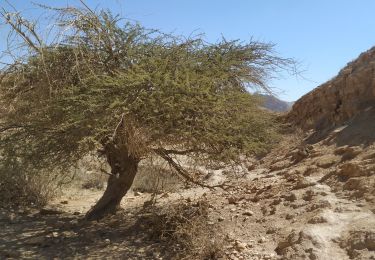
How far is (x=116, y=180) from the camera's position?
8281 mm

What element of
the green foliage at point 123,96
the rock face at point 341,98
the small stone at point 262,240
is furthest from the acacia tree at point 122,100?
the rock face at point 341,98

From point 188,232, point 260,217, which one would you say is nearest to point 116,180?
point 188,232

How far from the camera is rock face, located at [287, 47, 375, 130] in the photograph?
33.9 ft

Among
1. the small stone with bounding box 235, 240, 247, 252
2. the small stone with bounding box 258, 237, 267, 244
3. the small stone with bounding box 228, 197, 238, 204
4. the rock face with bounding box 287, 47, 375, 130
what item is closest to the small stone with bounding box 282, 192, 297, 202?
the small stone with bounding box 228, 197, 238, 204

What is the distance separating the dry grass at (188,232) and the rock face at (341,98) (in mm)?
4598

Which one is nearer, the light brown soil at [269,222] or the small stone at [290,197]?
the light brown soil at [269,222]

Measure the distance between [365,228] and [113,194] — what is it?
14.5 feet

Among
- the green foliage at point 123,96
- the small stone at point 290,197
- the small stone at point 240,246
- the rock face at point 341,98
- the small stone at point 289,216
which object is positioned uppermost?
the rock face at point 341,98

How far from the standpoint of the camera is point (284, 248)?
568 centimetres

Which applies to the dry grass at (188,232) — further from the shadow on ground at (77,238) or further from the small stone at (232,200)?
the small stone at (232,200)

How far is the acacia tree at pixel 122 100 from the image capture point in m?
6.26

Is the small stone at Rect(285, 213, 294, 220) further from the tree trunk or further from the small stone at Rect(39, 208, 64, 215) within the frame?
the small stone at Rect(39, 208, 64, 215)

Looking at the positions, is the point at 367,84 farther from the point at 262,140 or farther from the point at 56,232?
the point at 56,232

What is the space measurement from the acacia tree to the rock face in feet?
9.88
